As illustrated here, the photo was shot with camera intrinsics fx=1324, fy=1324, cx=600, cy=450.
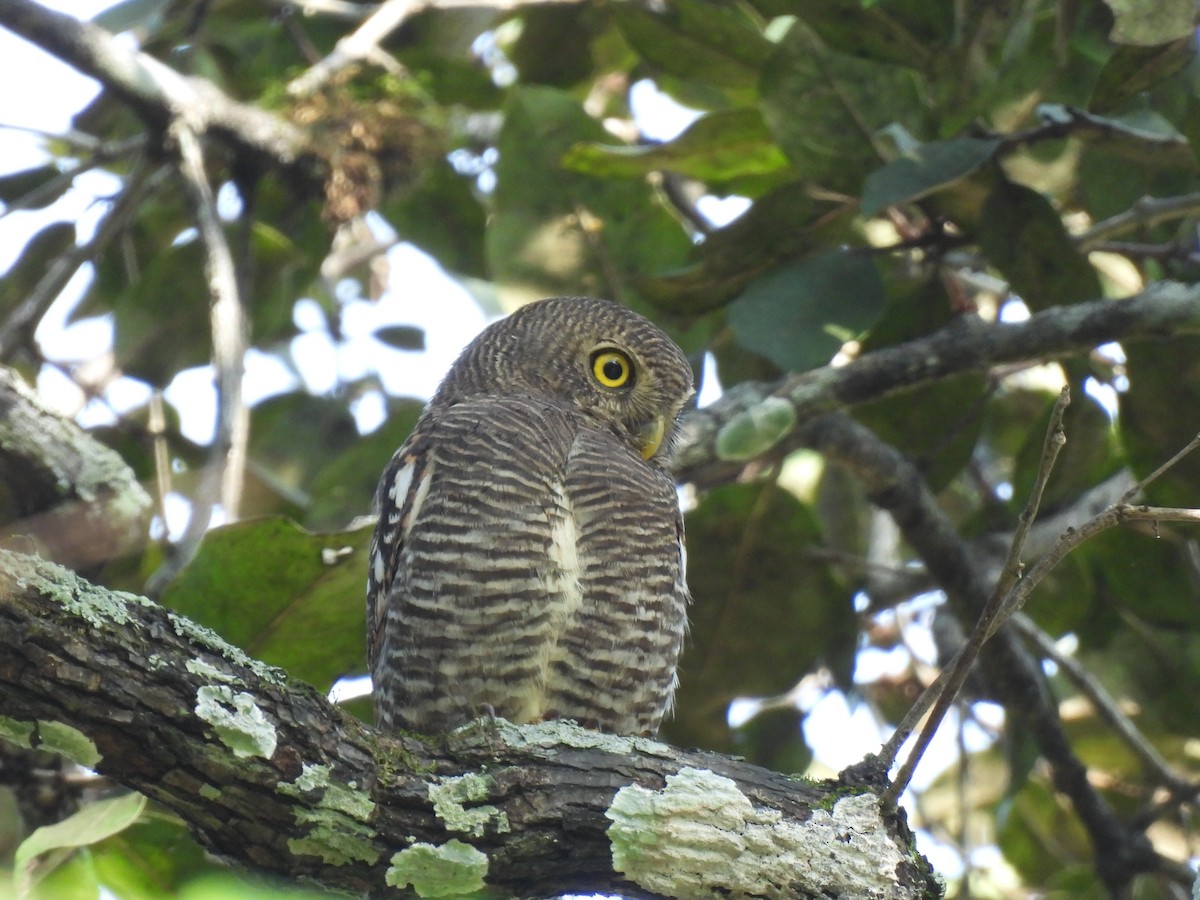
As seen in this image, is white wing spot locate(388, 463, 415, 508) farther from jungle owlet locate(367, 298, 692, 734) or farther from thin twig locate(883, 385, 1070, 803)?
thin twig locate(883, 385, 1070, 803)

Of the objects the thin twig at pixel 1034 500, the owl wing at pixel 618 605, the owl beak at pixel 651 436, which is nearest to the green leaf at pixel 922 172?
the owl beak at pixel 651 436

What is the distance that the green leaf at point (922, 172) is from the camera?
343 centimetres

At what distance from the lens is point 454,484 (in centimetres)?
325

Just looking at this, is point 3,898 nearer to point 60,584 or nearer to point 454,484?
point 60,584

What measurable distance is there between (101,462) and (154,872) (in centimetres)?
104

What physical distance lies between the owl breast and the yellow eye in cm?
48

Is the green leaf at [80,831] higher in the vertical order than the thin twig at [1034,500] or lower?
lower


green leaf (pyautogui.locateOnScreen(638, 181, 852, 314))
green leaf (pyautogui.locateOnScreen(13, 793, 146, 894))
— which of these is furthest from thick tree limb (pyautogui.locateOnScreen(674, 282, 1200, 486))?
green leaf (pyautogui.locateOnScreen(13, 793, 146, 894))

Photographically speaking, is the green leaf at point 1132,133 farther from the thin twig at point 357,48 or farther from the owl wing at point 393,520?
the thin twig at point 357,48

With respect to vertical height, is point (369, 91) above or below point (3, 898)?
above

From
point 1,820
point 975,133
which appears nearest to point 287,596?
point 1,820

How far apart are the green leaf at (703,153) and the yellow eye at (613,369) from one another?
2.35 feet

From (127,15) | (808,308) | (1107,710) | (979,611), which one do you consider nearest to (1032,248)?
(808,308)

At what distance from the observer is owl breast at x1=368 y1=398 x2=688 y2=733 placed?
3.15 m
